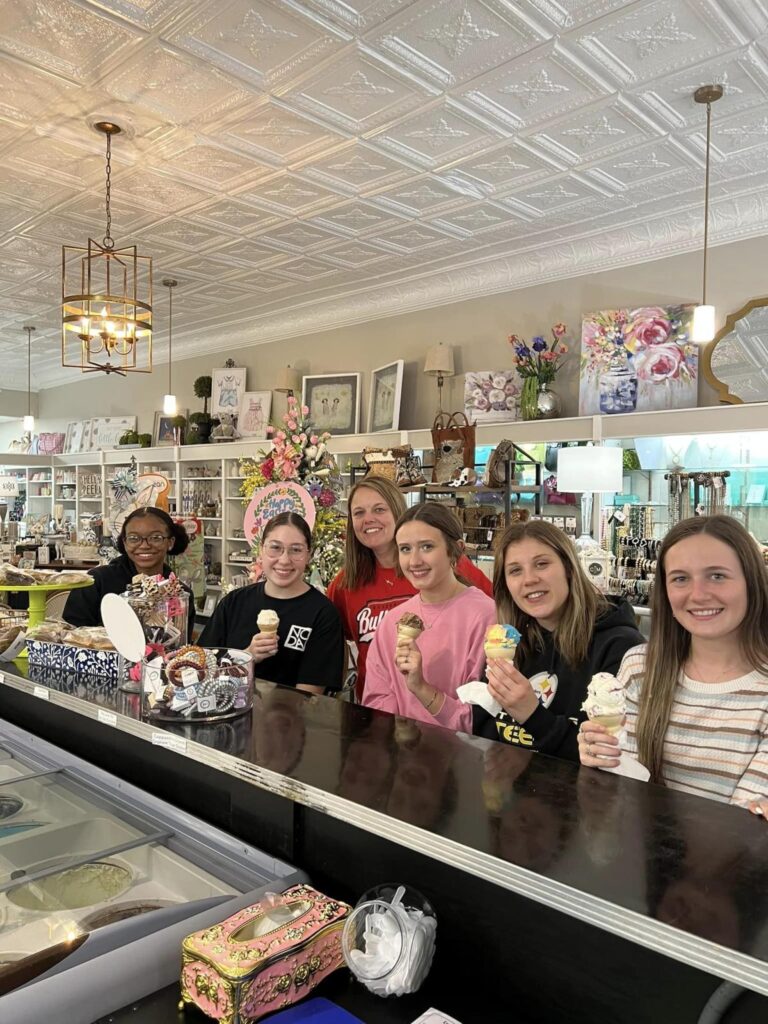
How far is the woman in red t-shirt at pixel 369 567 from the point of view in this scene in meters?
3.04

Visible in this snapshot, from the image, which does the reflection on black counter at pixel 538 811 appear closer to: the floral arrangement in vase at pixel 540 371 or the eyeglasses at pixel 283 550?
the eyeglasses at pixel 283 550

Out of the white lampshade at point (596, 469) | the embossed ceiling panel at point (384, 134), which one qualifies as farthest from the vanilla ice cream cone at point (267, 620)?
the white lampshade at point (596, 469)

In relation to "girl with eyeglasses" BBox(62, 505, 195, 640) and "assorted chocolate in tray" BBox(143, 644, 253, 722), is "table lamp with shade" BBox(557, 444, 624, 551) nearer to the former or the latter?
"girl with eyeglasses" BBox(62, 505, 195, 640)

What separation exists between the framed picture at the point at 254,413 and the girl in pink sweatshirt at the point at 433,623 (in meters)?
6.71

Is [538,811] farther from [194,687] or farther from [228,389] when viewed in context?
[228,389]

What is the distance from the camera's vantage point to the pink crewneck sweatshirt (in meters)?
2.38

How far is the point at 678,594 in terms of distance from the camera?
1.71 meters

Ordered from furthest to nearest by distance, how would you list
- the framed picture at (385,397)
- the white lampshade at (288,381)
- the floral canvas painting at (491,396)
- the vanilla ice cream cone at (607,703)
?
the white lampshade at (288,381)
the framed picture at (385,397)
the floral canvas painting at (491,396)
the vanilla ice cream cone at (607,703)

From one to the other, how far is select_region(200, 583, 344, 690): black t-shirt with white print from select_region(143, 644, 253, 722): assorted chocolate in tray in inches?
33.5

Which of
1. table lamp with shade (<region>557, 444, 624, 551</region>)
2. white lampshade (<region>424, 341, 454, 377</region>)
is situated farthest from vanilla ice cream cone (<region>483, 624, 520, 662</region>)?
white lampshade (<region>424, 341, 454, 377</region>)

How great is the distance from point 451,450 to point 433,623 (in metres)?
4.02

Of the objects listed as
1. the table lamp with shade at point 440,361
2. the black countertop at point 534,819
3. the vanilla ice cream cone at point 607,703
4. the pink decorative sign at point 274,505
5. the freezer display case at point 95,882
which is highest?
the table lamp with shade at point 440,361

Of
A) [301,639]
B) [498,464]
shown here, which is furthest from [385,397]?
[301,639]

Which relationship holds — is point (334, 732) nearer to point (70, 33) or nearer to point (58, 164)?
point (70, 33)
